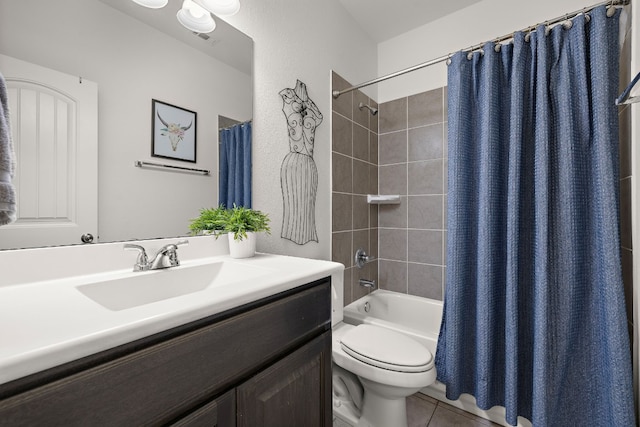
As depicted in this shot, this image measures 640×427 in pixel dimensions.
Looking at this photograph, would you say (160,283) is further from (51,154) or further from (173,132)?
(173,132)

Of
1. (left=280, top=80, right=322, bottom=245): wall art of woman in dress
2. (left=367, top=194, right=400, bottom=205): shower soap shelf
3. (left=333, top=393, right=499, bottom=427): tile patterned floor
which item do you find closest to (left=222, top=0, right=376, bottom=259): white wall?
(left=280, top=80, right=322, bottom=245): wall art of woman in dress

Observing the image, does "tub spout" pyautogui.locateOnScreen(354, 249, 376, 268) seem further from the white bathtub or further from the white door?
the white door

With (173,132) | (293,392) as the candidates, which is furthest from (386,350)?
(173,132)

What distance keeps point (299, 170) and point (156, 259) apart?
87 cm

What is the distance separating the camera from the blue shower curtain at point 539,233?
42.6 inches

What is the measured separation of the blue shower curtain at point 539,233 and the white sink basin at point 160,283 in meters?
1.11

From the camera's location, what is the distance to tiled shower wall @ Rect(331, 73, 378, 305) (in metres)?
1.84

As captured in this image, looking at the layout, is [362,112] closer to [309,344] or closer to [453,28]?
[453,28]

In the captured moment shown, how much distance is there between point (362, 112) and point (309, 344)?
1809mm

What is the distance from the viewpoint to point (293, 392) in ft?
2.44

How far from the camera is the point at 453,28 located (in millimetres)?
1986

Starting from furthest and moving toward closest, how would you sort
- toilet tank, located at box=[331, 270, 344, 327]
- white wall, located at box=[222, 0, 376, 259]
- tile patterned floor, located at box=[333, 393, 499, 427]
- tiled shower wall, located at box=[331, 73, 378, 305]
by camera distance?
tiled shower wall, located at box=[331, 73, 378, 305] < tile patterned floor, located at box=[333, 393, 499, 427] < white wall, located at box=[222, 0, 376, 259] < toilet tank, located at box=[331, 270, 344, 327]

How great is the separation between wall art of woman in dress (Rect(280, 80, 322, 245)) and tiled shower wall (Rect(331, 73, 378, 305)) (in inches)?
8.6

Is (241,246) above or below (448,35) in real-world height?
below
